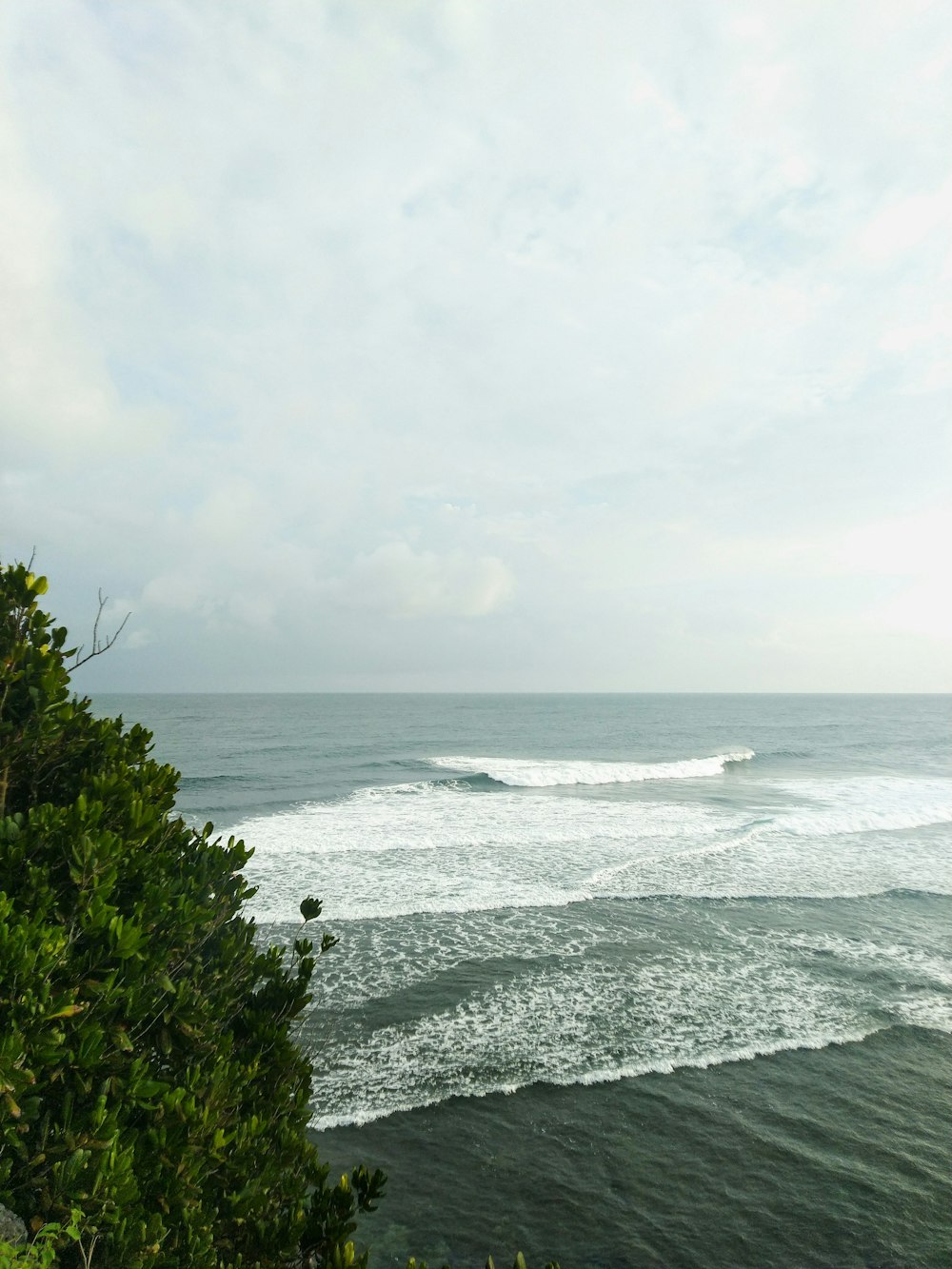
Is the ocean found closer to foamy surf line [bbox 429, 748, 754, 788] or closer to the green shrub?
the green shrub

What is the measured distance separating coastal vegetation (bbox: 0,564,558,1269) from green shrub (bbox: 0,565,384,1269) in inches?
0.4

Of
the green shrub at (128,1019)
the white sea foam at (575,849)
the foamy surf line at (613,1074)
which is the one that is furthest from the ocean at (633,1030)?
the green shrub at (128,1019)

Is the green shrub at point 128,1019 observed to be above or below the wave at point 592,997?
above

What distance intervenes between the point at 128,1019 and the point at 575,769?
44.2m

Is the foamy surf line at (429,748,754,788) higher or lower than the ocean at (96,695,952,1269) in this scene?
lower

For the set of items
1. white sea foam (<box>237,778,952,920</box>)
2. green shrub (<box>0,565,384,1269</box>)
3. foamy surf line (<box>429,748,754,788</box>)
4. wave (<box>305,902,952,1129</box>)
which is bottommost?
foamy surf line (<box>429,748,754,788</box>)

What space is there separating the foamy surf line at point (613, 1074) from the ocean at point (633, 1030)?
1.5 inches

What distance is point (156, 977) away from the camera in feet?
13.4

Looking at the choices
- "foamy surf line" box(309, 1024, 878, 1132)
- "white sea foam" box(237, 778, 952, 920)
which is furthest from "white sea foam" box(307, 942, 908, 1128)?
"white sea foam" box(237, 778, 952, 920)

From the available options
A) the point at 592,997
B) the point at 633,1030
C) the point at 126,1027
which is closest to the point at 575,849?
the point at 592,997

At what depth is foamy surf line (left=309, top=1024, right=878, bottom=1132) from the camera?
8.81 meters

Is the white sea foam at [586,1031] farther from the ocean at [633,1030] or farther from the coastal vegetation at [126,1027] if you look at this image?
the coastal vegetation at [126,1027]

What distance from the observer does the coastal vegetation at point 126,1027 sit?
342cm

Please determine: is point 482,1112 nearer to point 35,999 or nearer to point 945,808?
point 35,999
